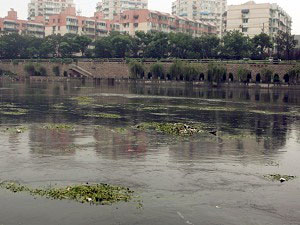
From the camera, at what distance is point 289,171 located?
971 inches

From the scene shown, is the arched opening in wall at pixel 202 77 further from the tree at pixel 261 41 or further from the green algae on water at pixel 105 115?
the green algae on water at pixel 105 115

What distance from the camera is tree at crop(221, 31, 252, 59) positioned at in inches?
5133

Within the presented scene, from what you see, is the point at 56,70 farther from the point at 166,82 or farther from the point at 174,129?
the point at 174,129

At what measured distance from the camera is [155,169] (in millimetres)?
24125

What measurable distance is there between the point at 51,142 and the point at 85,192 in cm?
1256

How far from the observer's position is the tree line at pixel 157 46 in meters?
132

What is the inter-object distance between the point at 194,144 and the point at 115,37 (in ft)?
386

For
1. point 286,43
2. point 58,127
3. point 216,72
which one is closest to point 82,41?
point 216,72

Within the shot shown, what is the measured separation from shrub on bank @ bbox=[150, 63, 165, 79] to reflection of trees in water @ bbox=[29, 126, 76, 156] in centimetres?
9719

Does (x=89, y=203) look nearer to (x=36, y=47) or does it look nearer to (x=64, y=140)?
(x=64, y=140)

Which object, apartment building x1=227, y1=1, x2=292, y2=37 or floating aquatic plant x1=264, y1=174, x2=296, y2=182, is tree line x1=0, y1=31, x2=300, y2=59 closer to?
apartment building x1=227, y1=1, x2=292, y2=37

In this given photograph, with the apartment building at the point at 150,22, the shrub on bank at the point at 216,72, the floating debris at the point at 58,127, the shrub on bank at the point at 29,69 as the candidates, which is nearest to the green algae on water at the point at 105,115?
the floating debris at the point at 58,127

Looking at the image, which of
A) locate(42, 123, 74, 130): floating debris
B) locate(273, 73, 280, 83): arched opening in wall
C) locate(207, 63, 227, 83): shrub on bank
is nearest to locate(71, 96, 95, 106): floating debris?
locate(42, 123, 74, 130): floating debris

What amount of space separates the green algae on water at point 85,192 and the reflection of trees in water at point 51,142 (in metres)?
7.35
